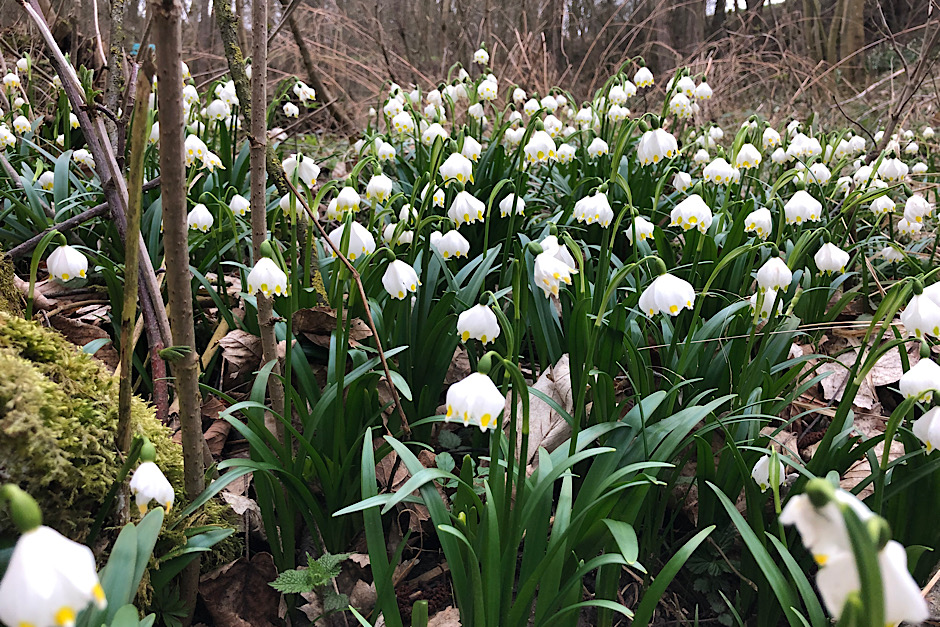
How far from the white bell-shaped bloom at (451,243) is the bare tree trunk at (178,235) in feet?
3.18

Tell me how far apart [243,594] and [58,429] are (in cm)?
65

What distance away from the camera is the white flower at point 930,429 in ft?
4.20

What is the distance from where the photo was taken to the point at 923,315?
1473mm

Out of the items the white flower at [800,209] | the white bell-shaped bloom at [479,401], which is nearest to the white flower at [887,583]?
the white bell-shaped bloom at [479,401]

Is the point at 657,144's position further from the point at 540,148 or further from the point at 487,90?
the point at 487,90

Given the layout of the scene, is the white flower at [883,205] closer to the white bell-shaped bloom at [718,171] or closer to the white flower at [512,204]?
the white bell-shaped bloom at [718,171]

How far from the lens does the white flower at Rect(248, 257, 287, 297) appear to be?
1.61 metres

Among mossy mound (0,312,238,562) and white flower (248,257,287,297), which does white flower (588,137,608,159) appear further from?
mossy mound (0,312,238,562)

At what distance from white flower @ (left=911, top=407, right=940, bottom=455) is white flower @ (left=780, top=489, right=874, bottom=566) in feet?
2.49

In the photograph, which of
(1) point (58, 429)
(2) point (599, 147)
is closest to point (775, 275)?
(1) point (58, 429)

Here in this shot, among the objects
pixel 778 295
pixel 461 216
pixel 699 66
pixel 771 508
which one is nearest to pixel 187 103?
pixel 461 216

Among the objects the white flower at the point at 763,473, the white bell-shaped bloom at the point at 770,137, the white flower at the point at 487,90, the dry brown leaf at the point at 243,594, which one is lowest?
the dry brown leaf at the point at 243,594

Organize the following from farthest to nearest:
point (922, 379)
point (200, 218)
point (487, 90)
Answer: point (487, 90) < point (200, 218) < point (922, 379)

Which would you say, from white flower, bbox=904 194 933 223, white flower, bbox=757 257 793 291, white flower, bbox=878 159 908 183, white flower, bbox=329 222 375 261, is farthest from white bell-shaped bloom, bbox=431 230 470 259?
white flower, bbox=878 159 908 183
